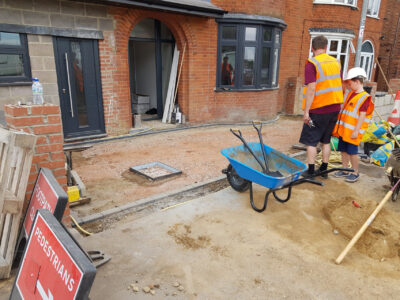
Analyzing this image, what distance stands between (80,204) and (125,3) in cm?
490

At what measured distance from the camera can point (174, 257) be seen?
2.97m

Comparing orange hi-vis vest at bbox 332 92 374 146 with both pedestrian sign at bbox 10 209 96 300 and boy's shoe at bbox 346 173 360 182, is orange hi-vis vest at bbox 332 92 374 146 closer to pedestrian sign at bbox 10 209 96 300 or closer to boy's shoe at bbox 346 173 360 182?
boy's shoe at bbox 346 173 360 182

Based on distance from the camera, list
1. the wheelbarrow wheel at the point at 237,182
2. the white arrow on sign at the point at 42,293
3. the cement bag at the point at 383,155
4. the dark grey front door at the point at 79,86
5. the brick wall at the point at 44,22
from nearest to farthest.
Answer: the white arrow on sign at the point at 42,293
the wheelbarrow wheel at the point at 237,182
the cement bag at the point at 383,155
the brick wall at the point at 44,22
the dark grey front door at the point at 79,86

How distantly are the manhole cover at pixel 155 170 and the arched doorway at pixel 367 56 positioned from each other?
14.8 m

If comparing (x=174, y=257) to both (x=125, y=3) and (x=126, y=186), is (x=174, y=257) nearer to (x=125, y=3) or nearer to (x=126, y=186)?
(x=126, y=186)

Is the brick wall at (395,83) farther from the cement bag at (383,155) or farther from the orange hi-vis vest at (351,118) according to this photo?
the orange hi-vis vest at (351,118)

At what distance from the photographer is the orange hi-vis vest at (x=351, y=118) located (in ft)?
15.5

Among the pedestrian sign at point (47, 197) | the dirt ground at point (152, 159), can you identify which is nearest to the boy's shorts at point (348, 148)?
the dirt ground at point (152, 159)

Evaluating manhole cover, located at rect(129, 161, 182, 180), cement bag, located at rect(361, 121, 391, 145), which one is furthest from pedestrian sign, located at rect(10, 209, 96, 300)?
cement bag, located at rect(361, 121, 391, 145)

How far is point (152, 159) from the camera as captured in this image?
6.33 meters

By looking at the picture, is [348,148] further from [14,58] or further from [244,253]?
[14,58]

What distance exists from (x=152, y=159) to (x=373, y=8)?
15.9 meters

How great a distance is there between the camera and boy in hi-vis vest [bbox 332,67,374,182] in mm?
4660

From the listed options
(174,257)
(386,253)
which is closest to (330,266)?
(386,253)
